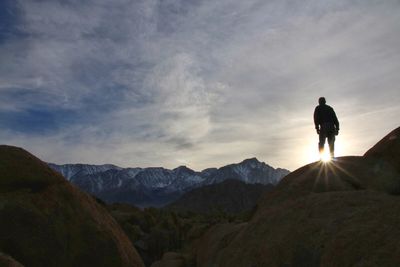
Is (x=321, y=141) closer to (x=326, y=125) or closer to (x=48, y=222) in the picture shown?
(x=326, y=125)

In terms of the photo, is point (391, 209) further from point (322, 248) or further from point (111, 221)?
point (111, 221)

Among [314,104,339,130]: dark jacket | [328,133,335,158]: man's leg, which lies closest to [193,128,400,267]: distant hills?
[328,133,335,158]: man's leg

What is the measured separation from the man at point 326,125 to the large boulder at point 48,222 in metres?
10.8

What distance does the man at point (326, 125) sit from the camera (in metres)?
19.4

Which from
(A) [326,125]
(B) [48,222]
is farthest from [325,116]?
(B) [48,222]

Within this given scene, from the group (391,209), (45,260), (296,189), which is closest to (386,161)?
(296,189)

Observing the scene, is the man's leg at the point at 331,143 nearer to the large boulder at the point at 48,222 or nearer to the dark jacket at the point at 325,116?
the dark jacket at the point at 325,116

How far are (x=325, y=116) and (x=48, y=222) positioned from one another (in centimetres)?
1336

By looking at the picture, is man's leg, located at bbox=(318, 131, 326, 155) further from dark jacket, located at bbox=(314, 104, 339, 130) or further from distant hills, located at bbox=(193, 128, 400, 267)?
distant hills, located at bbox=(193, 128, 400, 267)

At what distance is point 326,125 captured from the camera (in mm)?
19422

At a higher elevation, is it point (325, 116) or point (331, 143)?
point (325, 116)

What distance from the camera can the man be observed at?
19.4 meters

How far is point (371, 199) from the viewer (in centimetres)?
823

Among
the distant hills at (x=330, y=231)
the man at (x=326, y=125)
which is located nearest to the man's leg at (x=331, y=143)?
the man at (x=326, y=125)
